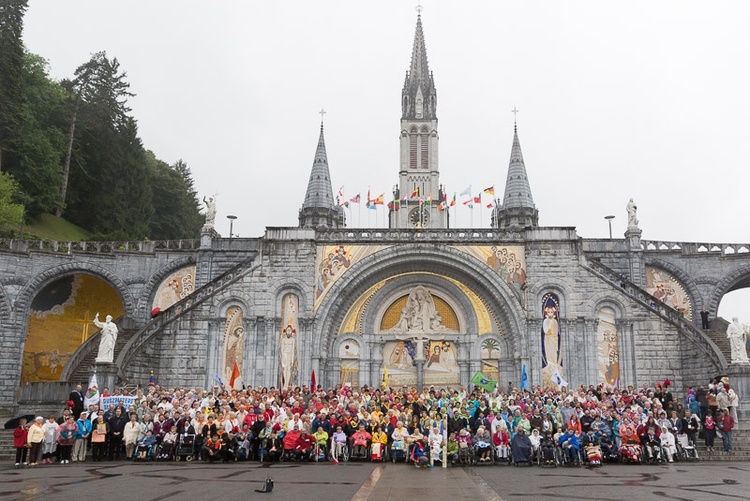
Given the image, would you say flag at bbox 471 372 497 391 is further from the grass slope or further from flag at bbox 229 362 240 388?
the grass slope

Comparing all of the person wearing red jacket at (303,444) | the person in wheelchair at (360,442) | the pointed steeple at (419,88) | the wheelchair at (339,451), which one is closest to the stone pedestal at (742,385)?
the person in wheelchair at (360,442)

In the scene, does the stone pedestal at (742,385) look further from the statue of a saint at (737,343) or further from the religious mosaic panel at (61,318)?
the religious mosaic panel at (61,318)

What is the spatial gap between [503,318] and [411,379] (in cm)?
504

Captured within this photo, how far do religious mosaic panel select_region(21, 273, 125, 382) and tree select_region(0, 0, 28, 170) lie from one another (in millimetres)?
10282

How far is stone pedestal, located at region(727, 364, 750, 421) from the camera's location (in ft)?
73.0

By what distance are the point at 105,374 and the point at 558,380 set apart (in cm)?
1817

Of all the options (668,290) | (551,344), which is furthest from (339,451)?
(668,290)

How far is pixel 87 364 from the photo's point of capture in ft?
86.8

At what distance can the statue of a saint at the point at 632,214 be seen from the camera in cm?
3183

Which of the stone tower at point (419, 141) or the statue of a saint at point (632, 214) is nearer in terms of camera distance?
the statue of a saint at point (632, 214)

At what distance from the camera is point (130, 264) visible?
32719 mm

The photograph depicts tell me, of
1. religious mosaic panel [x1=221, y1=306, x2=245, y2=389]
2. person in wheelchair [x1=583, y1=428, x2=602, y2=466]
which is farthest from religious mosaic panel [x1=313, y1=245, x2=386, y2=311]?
person in wheelchair [x1=583, y1=428, x2=602, y2=466]

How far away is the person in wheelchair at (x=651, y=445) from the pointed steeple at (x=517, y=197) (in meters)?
21.4

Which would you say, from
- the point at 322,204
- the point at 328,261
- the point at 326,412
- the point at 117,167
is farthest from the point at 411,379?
the point at 117,167
